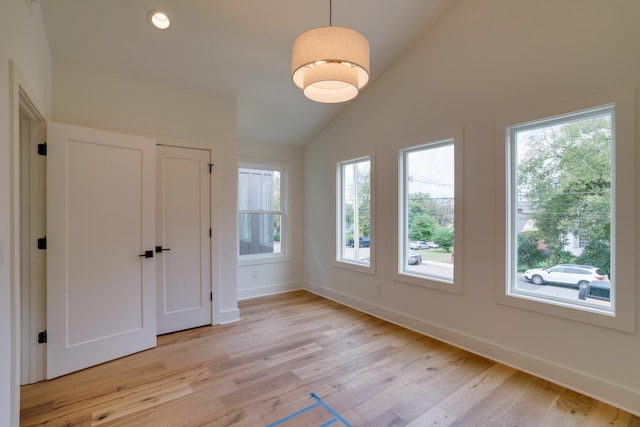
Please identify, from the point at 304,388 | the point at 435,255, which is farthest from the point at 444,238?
the point at 304,388

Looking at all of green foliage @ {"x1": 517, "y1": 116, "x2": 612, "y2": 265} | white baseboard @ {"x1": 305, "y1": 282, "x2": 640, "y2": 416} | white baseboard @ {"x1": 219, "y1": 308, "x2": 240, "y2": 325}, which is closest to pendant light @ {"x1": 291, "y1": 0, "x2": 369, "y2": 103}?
green foliage @ {"x1": 517, "y1": 116, "x2": 612, "y2": 265}

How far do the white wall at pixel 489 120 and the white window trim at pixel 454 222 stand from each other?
5cm

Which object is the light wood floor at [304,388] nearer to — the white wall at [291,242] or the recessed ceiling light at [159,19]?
the white wall at [291,242]

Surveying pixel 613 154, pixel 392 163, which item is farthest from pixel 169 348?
pixel 613 154

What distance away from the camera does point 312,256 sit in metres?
5.06

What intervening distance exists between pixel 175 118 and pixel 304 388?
3.02m

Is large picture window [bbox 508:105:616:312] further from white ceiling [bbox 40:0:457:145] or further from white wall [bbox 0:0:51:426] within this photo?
white wall [bbox 0:0:51:426]

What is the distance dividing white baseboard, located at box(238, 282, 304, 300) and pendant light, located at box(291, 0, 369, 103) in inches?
136

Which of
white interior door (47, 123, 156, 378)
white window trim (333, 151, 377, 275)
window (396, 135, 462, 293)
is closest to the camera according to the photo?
white interior door (47, 123, 156, 378)

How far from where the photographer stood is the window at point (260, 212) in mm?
4734

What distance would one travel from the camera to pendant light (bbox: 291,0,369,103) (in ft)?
5.55

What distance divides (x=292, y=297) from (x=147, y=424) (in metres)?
2.90

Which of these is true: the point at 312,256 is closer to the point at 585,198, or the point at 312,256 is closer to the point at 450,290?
the point at 450,290

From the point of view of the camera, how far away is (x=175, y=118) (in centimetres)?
336
